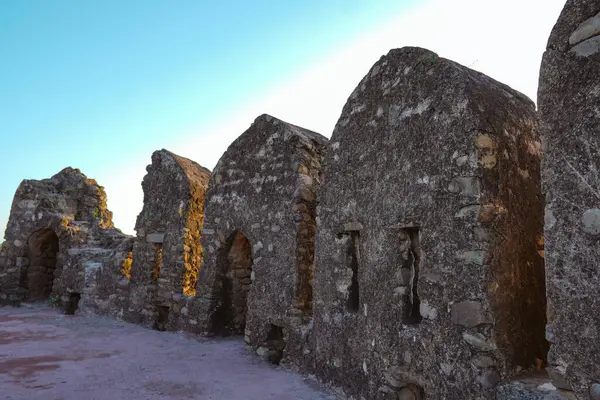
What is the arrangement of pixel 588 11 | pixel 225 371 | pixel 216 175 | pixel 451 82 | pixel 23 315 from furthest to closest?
pixel 23 315 → pixel 216 175 → pixel 225 371 → pixel 451 82 → pixel 588 11

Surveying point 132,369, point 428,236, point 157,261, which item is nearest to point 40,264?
point 157,261

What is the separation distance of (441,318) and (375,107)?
2437 millimetres

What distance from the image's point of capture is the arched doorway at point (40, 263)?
41.5 ft

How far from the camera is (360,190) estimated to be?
16.5ft

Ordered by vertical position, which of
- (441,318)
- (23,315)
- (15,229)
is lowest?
(23,315)

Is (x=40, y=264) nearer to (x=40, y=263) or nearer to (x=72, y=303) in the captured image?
(x=40, y=263)

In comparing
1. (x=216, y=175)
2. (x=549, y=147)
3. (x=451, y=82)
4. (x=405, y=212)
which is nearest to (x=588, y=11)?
(x=549, y=147)

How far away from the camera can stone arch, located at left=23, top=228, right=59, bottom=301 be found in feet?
41.4

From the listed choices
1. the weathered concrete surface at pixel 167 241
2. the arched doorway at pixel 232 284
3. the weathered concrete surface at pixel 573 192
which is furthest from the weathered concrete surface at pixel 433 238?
the weathered concrete surface at pixel 167 241

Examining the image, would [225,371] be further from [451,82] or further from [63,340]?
Answer: [451,82]

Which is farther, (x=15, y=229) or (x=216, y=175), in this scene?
(x=15, y=229)

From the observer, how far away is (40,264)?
1302 centimetres

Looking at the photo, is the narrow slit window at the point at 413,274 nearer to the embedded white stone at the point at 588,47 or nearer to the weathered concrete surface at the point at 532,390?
the weathered concrete surface at the point at 532,390

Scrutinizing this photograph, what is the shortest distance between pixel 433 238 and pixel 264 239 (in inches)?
135
